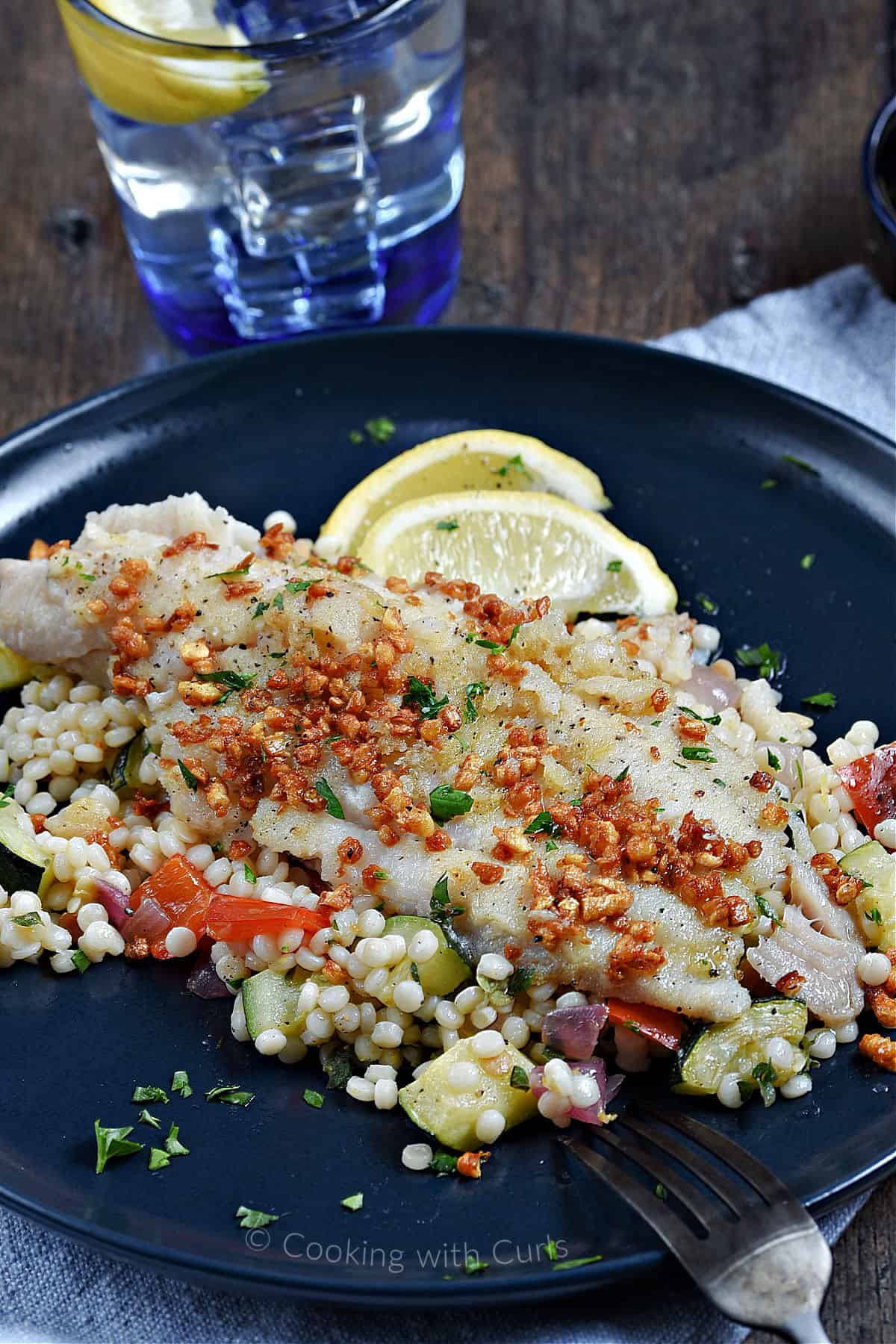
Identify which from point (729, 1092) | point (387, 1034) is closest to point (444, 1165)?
point (387, 1034)

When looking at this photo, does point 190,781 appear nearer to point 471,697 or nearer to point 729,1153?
point 471,697

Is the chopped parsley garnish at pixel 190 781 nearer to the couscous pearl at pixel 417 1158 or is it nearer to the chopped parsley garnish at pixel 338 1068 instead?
the chopped parsley garnish at pixel 338 1068

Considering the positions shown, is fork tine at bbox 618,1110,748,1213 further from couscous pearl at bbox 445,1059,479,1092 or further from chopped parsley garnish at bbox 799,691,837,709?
chopped parsley garnish at bbox 799,691,837,709

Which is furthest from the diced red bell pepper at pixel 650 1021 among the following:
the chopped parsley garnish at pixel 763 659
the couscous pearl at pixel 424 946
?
the chopped parsley garnish at pixel 763 659

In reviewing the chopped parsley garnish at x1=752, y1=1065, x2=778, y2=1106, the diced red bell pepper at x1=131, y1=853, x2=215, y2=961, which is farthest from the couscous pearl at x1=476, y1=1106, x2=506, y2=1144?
the diced red bell pepper at x1=131, y1=853, x2=215, y2=961

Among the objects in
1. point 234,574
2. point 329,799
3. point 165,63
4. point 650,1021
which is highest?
point 165,63

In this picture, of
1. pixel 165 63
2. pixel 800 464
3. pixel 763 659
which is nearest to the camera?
pixel 763 659
